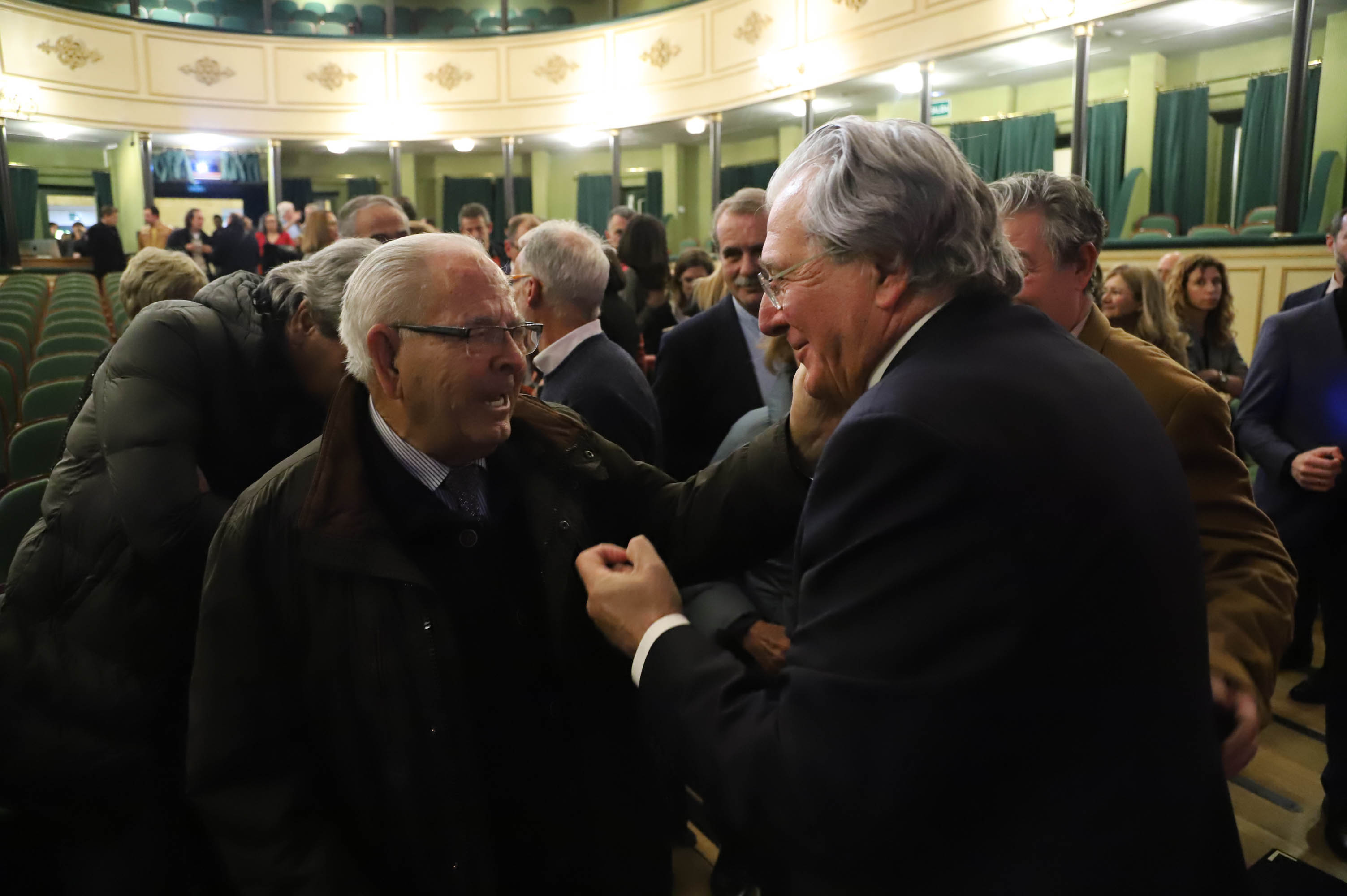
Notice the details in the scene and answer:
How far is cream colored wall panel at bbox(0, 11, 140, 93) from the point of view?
40.9ft

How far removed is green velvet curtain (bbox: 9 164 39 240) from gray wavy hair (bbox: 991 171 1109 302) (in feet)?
58.1

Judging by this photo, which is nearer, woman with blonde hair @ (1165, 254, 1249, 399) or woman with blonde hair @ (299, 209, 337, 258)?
woman with blonde hair @ (299, 209, 337, 258)

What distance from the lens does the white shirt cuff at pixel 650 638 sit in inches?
42.9

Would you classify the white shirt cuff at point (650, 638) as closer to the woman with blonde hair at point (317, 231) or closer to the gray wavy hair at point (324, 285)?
the gray wavy hair at point (324, 285)

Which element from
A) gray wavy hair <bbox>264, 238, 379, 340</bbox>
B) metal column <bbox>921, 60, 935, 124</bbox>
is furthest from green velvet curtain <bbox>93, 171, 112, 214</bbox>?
gray wavy hair <bbox>264, 238, 379, 340</bbox>

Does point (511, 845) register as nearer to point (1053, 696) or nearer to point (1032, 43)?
point (1053, 696)

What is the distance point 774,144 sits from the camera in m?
14.3

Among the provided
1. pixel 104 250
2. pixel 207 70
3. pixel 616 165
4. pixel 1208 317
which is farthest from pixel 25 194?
pixel 1208 317

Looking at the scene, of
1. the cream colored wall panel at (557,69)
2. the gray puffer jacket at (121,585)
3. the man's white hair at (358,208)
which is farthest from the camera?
the cream colored wall panel at (557,69)

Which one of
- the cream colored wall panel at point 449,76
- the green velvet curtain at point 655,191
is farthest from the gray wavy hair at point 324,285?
the green velvet curtain at point 655,191

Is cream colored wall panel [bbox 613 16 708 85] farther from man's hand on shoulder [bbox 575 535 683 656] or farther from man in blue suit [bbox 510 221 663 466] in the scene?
man's hand on shoulder [bbox 575 535 683 656]

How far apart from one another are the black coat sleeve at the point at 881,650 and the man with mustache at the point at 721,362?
1.62 metres

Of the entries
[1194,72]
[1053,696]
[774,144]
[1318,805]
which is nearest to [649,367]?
[1318,805]

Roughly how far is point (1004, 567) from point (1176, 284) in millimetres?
4049
